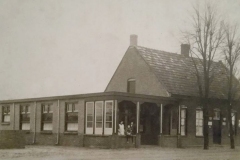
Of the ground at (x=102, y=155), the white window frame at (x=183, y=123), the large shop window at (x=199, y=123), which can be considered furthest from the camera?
the large shop window at (x=199, y=123)

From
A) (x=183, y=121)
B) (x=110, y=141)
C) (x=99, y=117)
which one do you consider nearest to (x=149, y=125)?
(x=183, y=121)

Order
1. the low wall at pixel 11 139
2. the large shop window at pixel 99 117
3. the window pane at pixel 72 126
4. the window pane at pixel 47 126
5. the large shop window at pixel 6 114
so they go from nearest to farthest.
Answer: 1. the low wall at pixel 11 139
2. the large shop window at pixel 99 117
3. the window pane at pixel 72 126
4. the window pane at pixel 47 126
5. the large shop window at pixel 6 114

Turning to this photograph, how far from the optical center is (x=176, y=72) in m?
32.1

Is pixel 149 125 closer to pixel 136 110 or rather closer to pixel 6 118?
pixel 136 110

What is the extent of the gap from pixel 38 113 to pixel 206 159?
15448mm

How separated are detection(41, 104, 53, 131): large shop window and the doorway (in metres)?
6.51

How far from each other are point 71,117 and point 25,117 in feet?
18.5

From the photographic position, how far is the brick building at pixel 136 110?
25719mm

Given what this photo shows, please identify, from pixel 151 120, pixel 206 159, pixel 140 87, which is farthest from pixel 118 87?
pixel 206 159

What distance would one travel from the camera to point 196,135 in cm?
3108

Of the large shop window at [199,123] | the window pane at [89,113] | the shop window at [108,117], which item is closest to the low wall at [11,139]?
the window pane at [89,113]

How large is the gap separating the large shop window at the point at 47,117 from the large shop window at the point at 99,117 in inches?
178

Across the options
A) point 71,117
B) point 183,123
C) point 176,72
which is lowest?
point 183,123

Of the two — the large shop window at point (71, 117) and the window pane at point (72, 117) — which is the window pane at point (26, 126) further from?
the window pane at point (72, 117)
